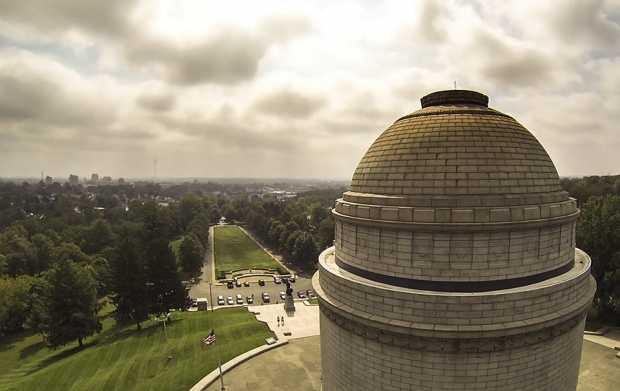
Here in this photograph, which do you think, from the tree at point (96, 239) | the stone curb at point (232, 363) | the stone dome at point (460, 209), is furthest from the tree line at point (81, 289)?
the stone dome at point (460, 209)

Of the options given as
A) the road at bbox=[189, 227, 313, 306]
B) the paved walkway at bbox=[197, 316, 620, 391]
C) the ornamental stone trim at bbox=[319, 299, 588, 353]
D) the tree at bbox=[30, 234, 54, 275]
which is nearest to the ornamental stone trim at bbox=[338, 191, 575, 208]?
the ornamental stone trim at bbox=[319, 299, 588, 353]

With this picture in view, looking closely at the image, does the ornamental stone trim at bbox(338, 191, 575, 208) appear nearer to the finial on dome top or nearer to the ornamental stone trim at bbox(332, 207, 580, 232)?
the ornamental stone trim at bbox(332, 207, 580, 232)

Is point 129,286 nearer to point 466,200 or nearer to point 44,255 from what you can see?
point 466,200

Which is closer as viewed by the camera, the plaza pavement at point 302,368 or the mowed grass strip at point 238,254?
the plaza pavement at point 302,368

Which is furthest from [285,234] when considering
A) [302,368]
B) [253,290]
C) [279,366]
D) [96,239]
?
[302,368]

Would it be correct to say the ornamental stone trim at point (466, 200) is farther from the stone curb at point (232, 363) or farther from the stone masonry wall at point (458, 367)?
the stone curb at point (232, 363)
